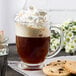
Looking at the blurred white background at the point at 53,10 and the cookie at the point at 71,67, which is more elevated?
the blurred white background at the point at 53,10

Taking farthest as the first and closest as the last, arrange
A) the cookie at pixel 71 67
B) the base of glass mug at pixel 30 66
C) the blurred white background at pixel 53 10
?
the blurred white background at pixel 53 10
the base of glass mug at pixel 30 66
the cookie at pixel 71 67

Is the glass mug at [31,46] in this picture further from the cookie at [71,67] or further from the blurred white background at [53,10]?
the blurred white background at [53,10]

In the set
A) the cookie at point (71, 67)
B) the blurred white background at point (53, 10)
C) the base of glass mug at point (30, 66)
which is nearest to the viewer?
the cookie at point (71, 67)

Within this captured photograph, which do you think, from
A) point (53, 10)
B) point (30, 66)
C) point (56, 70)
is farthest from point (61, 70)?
point (53, 10)

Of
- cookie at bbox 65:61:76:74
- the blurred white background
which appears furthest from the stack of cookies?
the blurred white background

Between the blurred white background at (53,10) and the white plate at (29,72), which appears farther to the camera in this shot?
the blurred white background at (53,10)

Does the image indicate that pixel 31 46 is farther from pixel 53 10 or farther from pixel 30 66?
pixel 53 10

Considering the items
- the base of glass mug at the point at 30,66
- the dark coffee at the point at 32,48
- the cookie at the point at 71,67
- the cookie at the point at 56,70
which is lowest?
the base of glass mug at the point at 30,66

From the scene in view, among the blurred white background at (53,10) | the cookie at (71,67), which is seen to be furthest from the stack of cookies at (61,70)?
the blurred white background at (53,10)

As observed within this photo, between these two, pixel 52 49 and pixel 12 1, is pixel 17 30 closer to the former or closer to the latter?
pixel 52 49

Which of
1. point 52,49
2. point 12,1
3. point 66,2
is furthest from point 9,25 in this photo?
point 52,49
